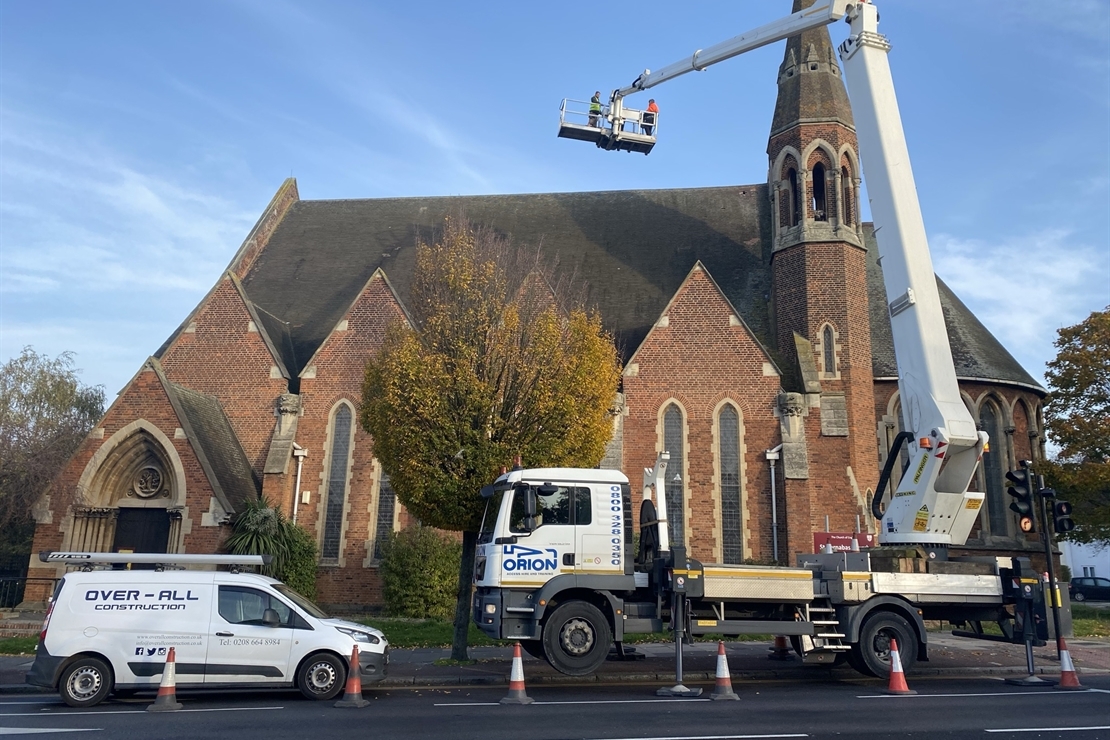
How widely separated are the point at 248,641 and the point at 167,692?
123 centimetres

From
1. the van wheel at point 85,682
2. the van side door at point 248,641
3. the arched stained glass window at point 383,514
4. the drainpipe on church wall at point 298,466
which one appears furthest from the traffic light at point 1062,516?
the drainpipe on church wall at point 298,466

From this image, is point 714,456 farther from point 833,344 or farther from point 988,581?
point 988,581

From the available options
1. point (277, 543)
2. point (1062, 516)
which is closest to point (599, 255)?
point (277, 543)

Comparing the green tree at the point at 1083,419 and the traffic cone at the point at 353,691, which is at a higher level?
the green tree at the point at 1083,419

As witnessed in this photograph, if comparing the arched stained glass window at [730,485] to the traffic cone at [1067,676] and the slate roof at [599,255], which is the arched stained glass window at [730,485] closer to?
the slate roof at [599,255]

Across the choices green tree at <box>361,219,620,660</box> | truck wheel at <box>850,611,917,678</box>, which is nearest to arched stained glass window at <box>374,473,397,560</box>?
green tree at <box>361,219,620,660</box>

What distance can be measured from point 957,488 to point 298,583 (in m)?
16.3

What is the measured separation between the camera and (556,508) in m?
12.9

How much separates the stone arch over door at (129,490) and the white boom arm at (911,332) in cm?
1387

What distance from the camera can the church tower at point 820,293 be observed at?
902 inches

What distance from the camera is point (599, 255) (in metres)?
29.3

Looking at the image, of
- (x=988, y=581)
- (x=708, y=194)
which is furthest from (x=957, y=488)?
(x=708, y=194)

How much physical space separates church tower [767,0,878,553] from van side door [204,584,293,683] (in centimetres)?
1424

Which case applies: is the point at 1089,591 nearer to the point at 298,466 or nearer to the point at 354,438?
the point at 354,438
